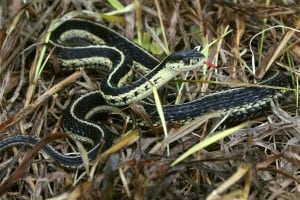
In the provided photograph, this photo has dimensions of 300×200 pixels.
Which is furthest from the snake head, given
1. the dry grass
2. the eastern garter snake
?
the dry grass

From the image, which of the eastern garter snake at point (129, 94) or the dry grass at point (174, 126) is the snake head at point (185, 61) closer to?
the eastern garter snake at point (129, 94)

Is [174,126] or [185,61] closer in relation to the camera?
[174,126]

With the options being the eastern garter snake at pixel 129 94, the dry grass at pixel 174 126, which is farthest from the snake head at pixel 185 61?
the dry grass at pixel 174 126

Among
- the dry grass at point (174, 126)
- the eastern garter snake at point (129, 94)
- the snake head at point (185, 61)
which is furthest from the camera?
the snake head at point (185, 61)

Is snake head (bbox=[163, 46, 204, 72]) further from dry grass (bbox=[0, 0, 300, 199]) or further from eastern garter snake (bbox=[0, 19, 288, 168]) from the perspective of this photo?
dry grass (bbox=[0, 0, 300, 199])

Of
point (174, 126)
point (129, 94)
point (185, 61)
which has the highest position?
point (185, 61)

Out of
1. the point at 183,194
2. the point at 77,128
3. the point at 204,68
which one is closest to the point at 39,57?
the point at 77,128

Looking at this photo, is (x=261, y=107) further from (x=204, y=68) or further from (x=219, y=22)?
(x=219, y=22)
